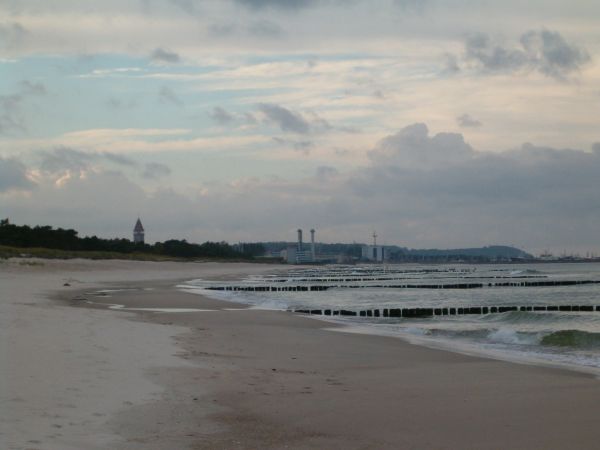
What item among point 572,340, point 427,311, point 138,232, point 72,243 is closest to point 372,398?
point 572,340

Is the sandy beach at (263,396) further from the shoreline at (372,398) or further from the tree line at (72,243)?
the tree line at (72,243)

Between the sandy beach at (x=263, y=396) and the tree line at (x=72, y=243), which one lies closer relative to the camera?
the sandy beach at (x=263, y=396)

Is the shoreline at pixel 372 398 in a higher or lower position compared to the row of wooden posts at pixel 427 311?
higher

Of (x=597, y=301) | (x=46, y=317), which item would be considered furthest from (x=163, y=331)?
(x=597, y=301)

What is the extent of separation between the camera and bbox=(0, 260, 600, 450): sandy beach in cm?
645

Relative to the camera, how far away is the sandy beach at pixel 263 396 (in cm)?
645

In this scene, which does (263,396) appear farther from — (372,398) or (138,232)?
(138,232)

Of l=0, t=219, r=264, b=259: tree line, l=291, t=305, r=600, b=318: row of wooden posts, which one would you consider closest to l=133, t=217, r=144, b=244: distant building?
l=0, t=219, r=264, b=259: tree line

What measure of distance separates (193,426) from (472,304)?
2806 cm

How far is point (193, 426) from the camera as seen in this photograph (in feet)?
22.4

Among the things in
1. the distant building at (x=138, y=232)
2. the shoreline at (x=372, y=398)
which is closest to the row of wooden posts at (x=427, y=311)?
the shoreline at (x=372, y=398)

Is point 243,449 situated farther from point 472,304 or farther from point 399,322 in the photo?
point 472,304

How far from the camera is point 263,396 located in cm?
862

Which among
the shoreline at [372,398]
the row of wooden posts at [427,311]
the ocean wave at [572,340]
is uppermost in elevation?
the shoreline at [372,398]
